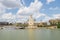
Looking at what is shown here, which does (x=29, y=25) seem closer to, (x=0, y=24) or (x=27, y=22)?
(x=27, y=22)

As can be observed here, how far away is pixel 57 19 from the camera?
2721 inches

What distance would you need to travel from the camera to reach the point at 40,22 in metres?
70.1

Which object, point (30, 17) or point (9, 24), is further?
point (9, 24)

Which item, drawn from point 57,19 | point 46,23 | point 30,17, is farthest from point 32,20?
point 57,19

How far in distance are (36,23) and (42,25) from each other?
2.86 meters

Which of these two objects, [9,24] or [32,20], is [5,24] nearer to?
[9,24]

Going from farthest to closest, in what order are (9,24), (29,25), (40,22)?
(9,24) → (40,22) → (29,25)

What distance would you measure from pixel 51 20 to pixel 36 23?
5.88m

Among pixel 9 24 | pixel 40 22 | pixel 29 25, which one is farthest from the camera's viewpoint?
pixel 9 24

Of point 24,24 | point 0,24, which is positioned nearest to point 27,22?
point 24,24

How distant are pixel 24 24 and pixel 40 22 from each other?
260 inches

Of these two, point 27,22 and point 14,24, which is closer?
point 27,22

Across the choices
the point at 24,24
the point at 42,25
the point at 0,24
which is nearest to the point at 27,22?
the point at 24,24

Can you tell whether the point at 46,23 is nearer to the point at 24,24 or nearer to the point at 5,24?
the point at 24,24
